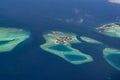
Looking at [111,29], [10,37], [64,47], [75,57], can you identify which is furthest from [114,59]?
[10,37]

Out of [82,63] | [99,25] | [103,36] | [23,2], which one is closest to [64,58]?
[82,63]

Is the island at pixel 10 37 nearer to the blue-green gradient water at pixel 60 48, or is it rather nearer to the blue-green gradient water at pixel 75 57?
the blue-green gradient water at pixel 60 48

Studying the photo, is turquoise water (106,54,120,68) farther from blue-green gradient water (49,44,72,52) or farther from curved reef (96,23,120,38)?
curved reef (96,23,120,38)

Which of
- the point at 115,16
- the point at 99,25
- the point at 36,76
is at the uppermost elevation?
the point at 115,16

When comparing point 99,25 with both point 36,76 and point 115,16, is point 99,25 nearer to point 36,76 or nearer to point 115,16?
point 115,16

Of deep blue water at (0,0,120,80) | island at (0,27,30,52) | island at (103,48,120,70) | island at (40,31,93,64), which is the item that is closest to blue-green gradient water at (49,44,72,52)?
island at (40,31,93,64)

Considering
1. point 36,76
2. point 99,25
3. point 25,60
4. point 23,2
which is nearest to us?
point 36,76
